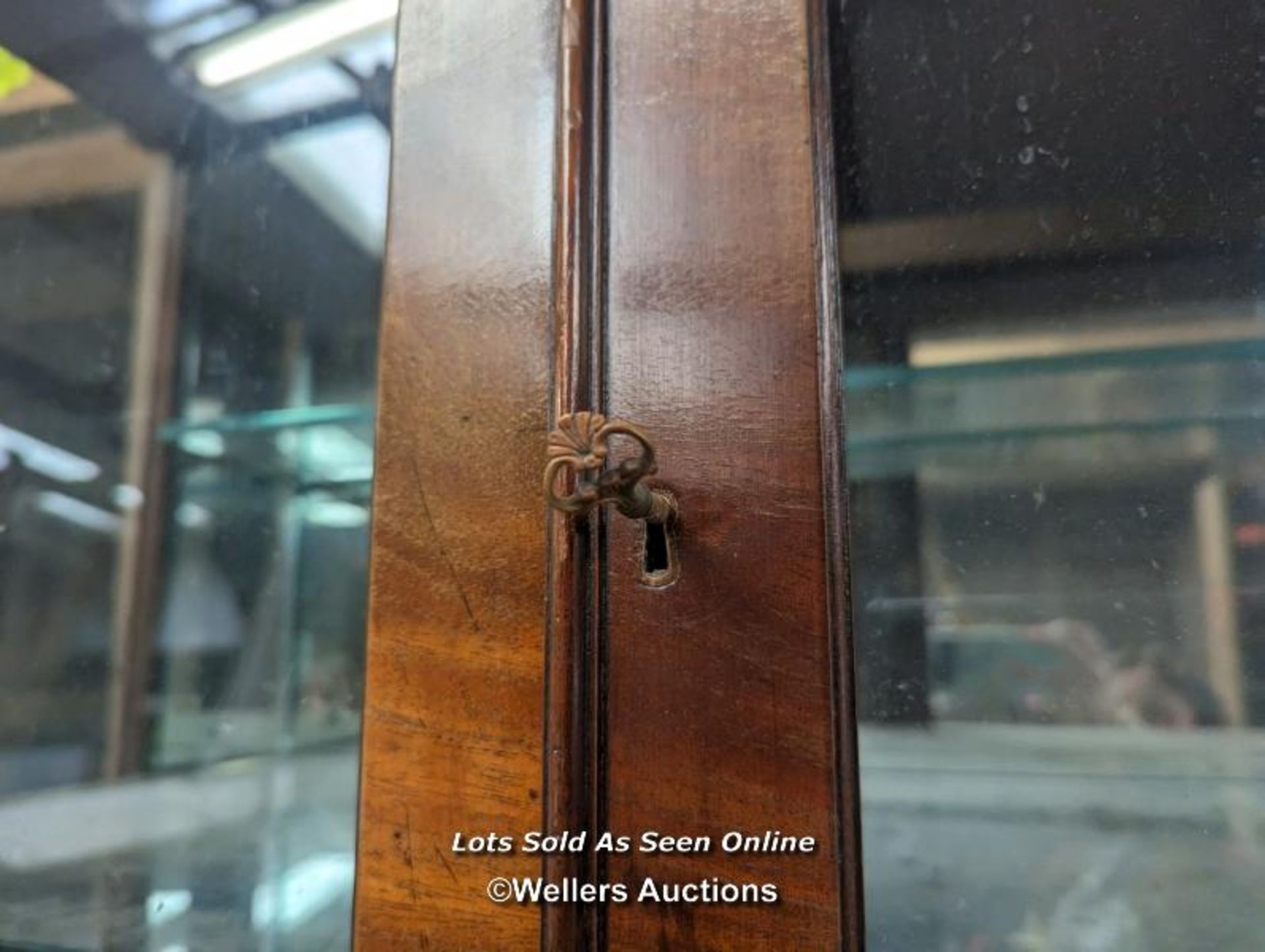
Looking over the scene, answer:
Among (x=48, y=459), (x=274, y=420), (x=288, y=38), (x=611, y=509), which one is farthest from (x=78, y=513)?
(x=611, y=509)

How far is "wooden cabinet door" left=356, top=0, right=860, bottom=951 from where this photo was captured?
419 millimetres

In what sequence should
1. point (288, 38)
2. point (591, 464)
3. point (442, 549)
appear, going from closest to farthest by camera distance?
point (591, 464), point (442, 549), point (288, 38)

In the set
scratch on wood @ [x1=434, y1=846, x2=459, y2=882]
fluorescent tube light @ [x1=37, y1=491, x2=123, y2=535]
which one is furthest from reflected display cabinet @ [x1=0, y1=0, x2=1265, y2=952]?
fluorescent tube light @ [x1=37, y1=491, x2=123, y2=535]

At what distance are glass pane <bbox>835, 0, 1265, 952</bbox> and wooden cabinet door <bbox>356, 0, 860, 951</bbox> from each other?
0.31 ft

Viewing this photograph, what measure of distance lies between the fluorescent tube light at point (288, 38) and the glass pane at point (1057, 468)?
0.37 metres

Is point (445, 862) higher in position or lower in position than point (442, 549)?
lower

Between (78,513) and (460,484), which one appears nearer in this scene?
(460,484)

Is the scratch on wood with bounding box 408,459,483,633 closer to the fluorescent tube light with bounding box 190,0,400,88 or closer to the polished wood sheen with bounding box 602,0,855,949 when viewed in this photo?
the polished wood sheen with bounding box 602,0,855,949

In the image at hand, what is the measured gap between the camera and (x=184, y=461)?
0.73 metres

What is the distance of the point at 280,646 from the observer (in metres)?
0.67

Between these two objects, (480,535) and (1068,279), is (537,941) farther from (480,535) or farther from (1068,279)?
(1068,279)

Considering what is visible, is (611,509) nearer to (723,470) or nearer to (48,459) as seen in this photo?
(723,470)

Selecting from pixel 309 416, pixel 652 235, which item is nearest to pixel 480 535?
pixel 652 235

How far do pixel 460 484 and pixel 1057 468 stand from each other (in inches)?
14.6
